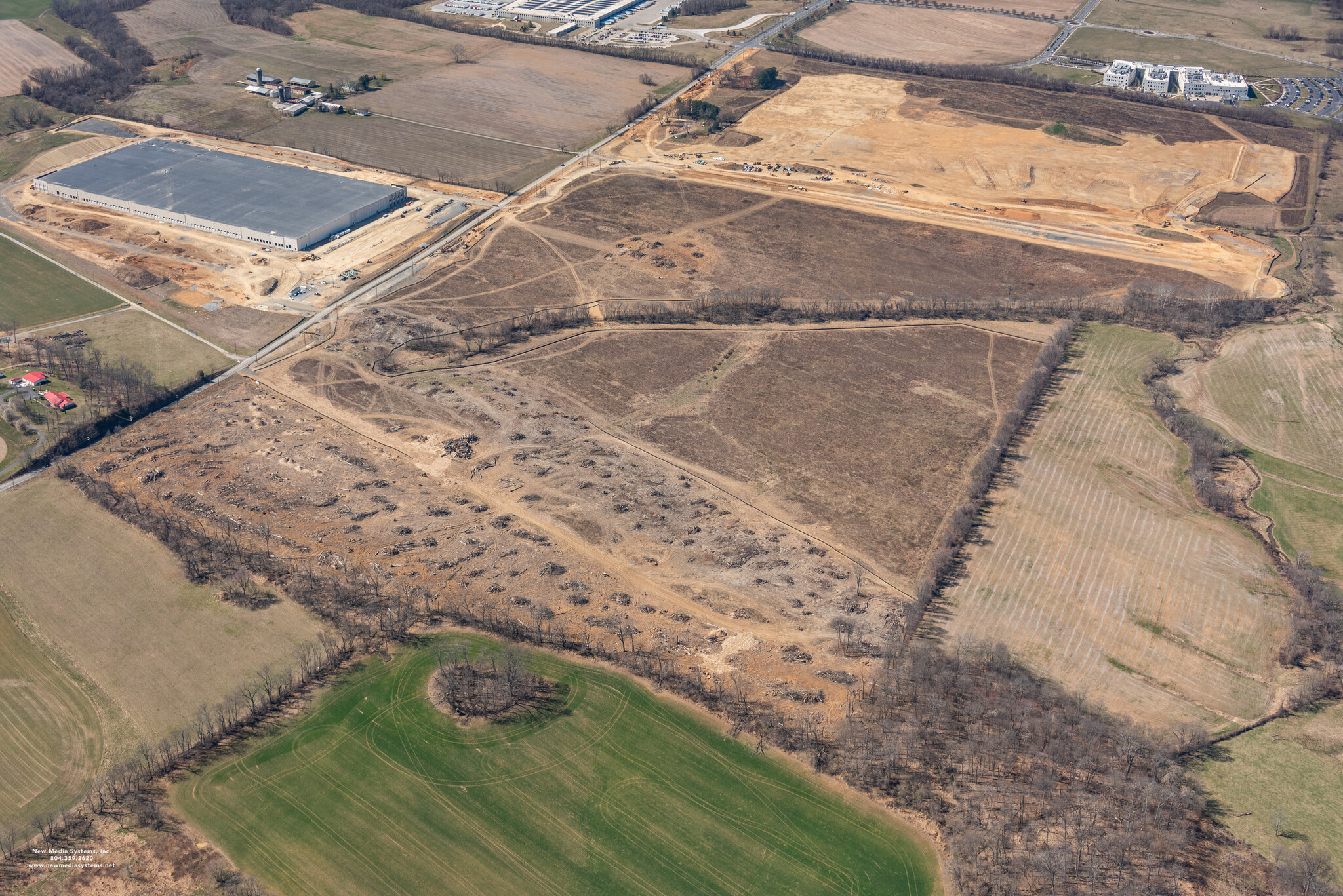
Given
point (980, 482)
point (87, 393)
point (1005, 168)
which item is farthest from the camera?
point (1005, 168)

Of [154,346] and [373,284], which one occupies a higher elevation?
[373,284]

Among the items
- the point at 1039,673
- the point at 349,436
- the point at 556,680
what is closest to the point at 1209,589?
the point at 1039,673

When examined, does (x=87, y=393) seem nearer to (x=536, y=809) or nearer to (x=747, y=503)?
(x=747, y=503)

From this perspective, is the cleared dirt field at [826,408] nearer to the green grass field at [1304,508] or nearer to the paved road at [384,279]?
the green grass field at [1304,508]

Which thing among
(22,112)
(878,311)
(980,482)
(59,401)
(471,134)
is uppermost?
(22,112)

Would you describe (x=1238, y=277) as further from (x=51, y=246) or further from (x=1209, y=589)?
(x=51, y=246)

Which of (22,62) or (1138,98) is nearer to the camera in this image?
(1138,98)

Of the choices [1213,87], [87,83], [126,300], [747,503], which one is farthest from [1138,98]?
[87,83]
